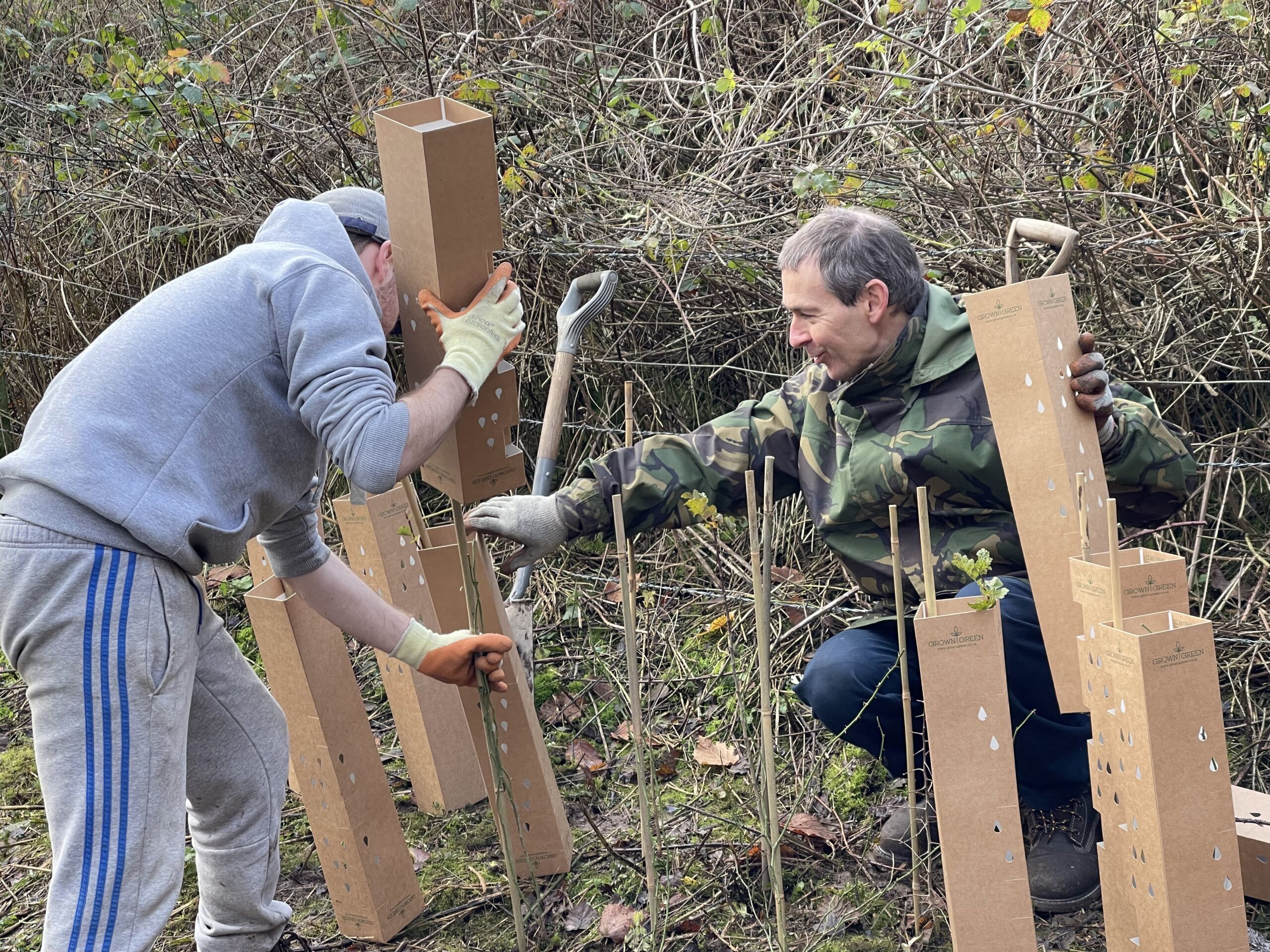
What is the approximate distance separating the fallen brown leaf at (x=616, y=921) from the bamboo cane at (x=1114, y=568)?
128 centimetres

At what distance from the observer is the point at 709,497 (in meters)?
2.74

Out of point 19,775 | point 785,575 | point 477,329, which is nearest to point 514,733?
point 477,329

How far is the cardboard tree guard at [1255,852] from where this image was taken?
92.2 inches

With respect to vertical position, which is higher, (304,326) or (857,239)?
(304,326)

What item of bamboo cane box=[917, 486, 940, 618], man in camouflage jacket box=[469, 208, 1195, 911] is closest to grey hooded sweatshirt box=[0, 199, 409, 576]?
man in camouflage jacket box=[469, 208, 1195, 911]

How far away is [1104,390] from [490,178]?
120 centimetres

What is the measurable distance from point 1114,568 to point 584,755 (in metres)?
1.94

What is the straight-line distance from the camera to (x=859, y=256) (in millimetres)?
2494

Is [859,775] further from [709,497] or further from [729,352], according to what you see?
[729,352]

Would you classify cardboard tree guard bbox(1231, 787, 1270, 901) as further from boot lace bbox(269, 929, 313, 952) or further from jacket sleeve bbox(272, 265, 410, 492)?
boot lace bbox(269, 929, 313, 952)

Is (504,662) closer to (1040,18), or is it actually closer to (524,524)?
(524,524)

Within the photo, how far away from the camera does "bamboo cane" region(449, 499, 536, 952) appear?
2252 millimetres

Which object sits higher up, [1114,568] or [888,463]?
[1114,568]

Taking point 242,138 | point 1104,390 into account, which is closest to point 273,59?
point 242,138
